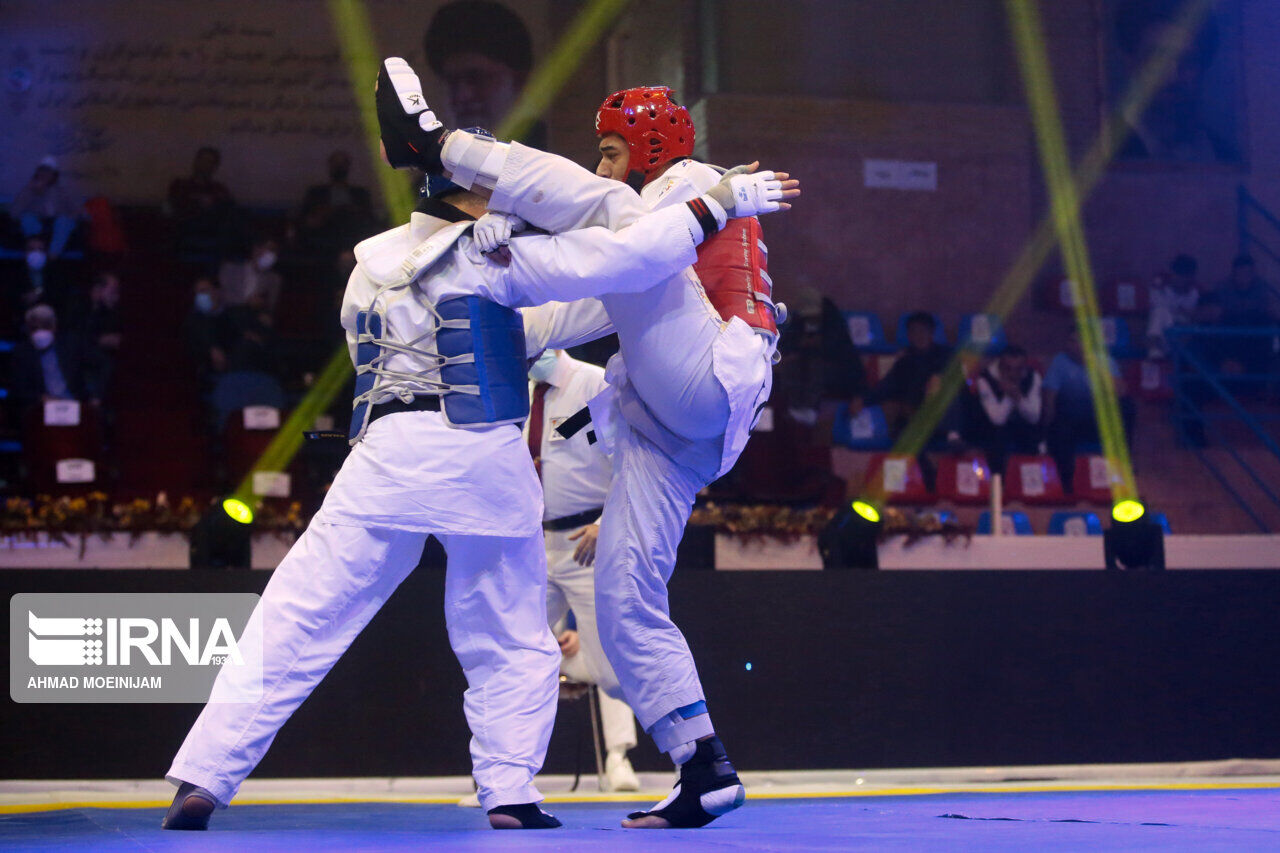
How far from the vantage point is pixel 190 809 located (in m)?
2.69

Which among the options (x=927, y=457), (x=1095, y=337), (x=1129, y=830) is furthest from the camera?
(x=1095, y=337)

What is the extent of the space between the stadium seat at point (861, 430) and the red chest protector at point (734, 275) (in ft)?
19.0

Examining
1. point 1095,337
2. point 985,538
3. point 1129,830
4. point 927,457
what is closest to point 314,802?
point 1129,830

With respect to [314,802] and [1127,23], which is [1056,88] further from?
[314,802]

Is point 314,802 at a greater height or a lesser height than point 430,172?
lesser

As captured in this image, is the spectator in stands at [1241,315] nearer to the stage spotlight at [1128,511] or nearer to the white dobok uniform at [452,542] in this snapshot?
the stage spotlight at [1128,511]

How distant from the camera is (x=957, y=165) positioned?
11406mm

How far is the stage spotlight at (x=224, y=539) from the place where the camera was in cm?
448

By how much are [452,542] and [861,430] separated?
6304 millimetres

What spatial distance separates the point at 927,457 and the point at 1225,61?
626 centimetres

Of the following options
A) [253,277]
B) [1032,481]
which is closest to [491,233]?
[1032,481]

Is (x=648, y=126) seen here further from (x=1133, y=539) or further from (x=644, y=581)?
(x=1133, y=539)

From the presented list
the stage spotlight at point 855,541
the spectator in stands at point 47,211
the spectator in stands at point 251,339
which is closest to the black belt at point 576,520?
the stage spotlight at point 855,541

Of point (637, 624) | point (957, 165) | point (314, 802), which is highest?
point (957, 165)
